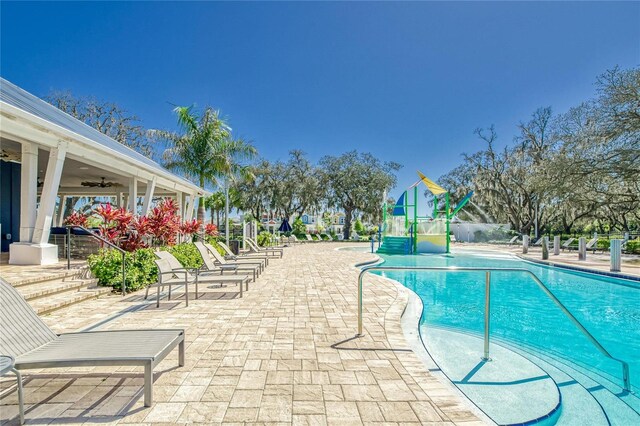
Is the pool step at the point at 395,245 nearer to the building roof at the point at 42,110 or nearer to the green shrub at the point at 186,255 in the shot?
the building roof at the point at 42,110

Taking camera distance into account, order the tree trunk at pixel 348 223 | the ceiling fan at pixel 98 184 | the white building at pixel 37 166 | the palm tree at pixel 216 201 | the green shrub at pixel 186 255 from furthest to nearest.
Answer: the tree trunk at pixel 348 223
the palm tree at pixel 216 201
the ceiling fan at pixel 98 184
the green shrub at pixel 186 255
the white building at pixel 37 166

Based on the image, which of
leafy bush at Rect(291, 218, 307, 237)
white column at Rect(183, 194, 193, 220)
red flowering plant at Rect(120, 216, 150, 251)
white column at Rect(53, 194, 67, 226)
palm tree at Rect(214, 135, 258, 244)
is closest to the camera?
red flowering plant at Rect(120, 216, 150, 251)

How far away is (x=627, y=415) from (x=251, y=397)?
3.29 meters

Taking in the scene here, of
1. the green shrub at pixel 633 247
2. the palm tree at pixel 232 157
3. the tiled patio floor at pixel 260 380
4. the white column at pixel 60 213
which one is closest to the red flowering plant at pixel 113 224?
the tiled patio floor at pixel 260 380

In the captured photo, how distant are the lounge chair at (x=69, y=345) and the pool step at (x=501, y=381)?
8.75 feet

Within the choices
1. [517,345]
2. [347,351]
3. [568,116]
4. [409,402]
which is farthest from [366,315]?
[568,116]

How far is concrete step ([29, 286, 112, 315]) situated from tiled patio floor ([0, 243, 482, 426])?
197 mm

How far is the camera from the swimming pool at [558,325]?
3723 mm

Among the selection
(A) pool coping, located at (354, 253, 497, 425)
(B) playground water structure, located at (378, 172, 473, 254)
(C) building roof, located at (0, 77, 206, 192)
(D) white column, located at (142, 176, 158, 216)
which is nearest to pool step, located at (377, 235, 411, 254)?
(B) playground water structure, located at (378, 172, 473, 254)

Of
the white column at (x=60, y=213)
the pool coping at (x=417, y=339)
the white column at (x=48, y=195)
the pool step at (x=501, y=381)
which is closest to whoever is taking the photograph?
the pool coping at (x=417, y=339)

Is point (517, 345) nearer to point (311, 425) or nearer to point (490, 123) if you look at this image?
point (311, 425)

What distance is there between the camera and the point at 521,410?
286 cm

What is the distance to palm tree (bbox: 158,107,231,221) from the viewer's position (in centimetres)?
1745

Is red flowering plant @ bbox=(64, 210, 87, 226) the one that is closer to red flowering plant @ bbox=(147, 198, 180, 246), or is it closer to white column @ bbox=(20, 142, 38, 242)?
white column @ bbox=(20, 142, 38, 242)
